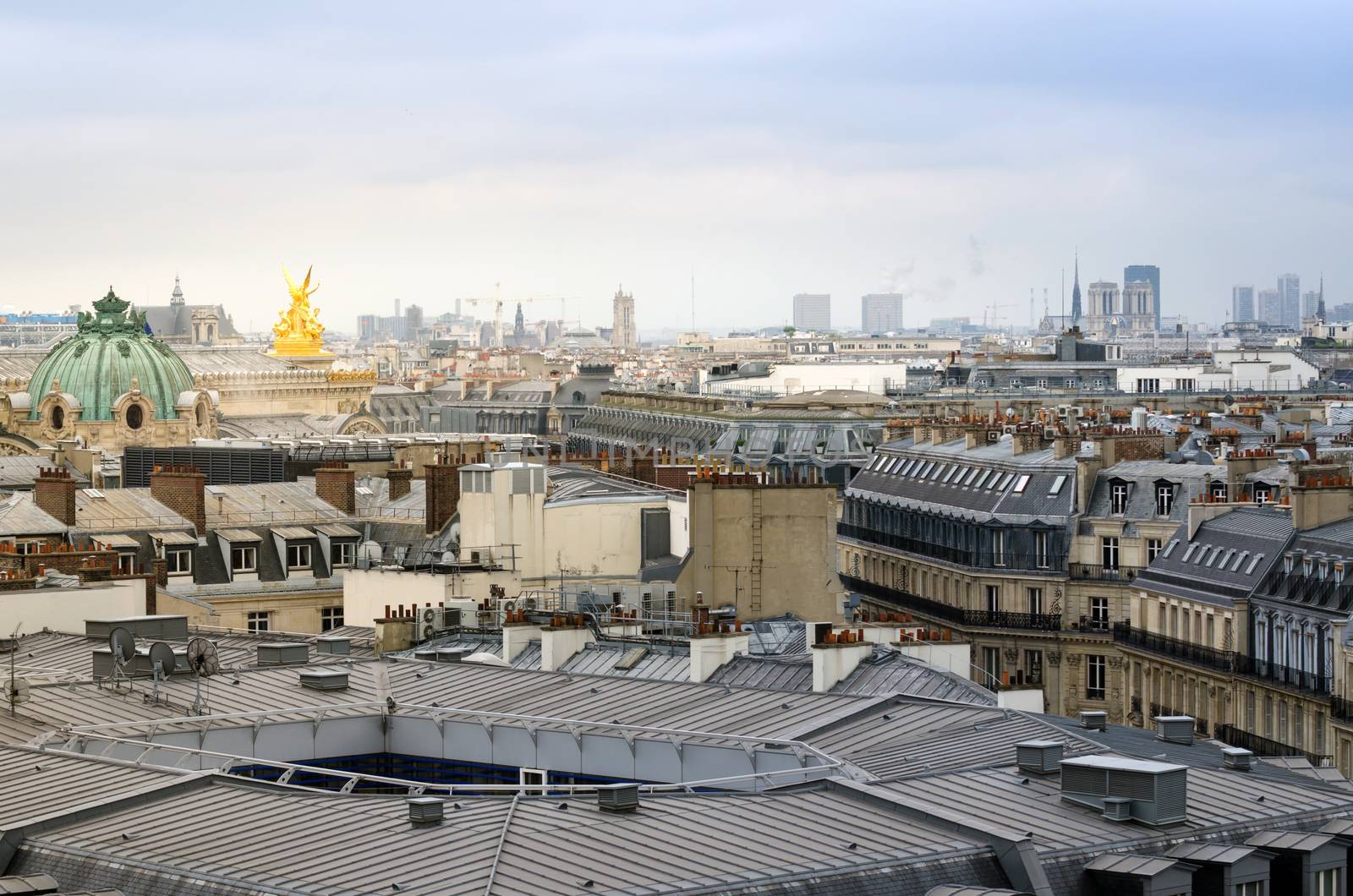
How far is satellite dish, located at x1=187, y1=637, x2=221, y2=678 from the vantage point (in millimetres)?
34531

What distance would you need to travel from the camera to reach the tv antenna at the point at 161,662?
34.0 metres

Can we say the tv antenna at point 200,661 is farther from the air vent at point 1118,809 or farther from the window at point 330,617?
the window at point 330,617

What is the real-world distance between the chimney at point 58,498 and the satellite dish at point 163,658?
21920 millimetres

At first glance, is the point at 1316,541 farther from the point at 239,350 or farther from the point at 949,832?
the point at 239,350

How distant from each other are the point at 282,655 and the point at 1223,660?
24759 millimetres

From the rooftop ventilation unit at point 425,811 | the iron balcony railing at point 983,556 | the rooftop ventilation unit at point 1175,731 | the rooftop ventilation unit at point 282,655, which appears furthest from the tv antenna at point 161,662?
the iron balcony railing at point 983,556

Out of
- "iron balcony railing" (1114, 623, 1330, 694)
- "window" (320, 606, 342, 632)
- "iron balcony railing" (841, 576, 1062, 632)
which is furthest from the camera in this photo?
"iron balcony railing" (841, 576, 1062, 632)

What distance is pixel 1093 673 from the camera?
67.0 meters

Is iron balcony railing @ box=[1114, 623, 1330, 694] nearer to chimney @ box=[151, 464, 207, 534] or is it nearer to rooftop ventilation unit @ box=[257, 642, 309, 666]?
chimney @ box=[151, 464, 207, 534]

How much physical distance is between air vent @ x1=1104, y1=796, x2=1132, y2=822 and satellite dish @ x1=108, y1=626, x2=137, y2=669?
1404 cm

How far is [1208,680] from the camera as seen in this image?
187ft

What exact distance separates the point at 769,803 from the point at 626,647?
43.7 feet

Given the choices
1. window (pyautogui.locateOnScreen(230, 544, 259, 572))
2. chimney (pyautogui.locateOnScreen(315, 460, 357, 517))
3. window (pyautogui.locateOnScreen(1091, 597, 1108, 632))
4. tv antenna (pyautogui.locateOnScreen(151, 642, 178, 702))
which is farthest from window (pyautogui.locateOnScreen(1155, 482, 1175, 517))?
tv antenna (pyautogui.locateOnScreen(151, 642, 178, 702))

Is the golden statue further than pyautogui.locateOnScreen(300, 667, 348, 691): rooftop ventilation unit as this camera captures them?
Yes
